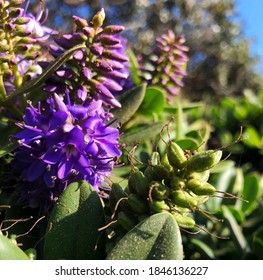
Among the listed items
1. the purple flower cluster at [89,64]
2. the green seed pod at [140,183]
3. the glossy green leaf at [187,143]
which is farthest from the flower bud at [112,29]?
the green seed pod at [140,183]

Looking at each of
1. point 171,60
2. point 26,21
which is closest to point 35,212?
point 26,21

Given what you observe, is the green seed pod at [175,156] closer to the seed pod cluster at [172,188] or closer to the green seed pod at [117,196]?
the seed pod cluster at [172,188]

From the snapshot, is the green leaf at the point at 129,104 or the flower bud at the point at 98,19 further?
the green leaf at the point at 129,104

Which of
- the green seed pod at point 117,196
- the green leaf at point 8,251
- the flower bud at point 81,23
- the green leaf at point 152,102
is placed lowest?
the green leaf at point 152,102

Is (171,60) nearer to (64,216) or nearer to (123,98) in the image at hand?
(123,98)

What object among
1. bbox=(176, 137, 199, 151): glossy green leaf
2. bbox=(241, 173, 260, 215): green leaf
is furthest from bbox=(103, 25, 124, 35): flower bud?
bbox=(241, 173, 260, 215): green leaf

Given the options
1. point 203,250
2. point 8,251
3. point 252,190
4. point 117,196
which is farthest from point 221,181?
point 8,251
